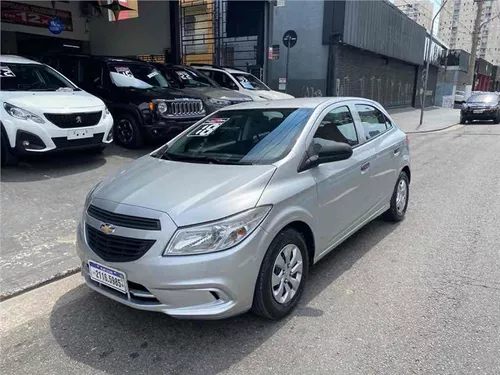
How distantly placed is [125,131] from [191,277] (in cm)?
685

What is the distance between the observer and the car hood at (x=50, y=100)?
6.51 metres

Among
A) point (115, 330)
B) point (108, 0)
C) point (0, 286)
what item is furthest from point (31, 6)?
point (115, 330)

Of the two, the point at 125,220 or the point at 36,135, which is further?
the point at 36,135

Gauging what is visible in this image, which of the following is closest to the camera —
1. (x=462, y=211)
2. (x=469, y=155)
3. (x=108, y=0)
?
(x=462, y=211)

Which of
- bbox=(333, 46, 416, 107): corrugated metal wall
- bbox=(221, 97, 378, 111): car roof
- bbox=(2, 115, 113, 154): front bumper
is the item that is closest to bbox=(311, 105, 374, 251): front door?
bbox=(221, 97, 378, 111): car roof

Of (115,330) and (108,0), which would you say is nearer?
(115,330)

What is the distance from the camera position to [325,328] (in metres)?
3.08

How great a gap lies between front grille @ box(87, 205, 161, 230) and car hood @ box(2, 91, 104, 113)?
169 inches

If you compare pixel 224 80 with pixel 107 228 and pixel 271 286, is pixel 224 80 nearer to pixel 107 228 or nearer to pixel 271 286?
pixel 107 228

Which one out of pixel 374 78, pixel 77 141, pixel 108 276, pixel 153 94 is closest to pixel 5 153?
pixel 77 141

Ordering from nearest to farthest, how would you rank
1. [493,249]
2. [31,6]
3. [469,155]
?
[493,249], [469,155], [31,6]

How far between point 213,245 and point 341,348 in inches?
44.5

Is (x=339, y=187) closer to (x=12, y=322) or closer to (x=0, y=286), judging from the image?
(x=12, y=322)

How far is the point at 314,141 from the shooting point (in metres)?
3.60
